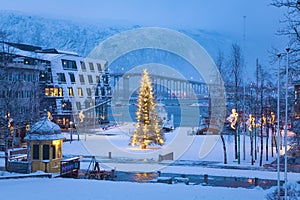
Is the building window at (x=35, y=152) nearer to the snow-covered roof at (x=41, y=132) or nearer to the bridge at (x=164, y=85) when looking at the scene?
the snow-covered roof at (x=41, y=132)

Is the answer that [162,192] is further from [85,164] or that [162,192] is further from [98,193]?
[85,164]

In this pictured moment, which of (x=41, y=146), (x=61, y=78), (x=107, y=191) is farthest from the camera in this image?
(x=61, y=78)

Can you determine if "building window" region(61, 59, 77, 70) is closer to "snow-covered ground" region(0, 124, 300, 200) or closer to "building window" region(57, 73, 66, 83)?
"building window" region(57, 73, 66, 83)

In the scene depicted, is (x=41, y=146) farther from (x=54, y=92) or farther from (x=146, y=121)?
(x=54, y=92)

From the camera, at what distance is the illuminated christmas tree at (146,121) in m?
36.3

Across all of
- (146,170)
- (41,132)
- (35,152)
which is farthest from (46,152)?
(146,170)

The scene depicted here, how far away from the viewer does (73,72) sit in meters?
67.5

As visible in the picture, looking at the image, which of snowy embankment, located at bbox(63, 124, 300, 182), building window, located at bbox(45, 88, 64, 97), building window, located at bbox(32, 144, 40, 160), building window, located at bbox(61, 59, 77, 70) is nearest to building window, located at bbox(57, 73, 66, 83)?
building window, located at bbox(45, 88, 64, 97)

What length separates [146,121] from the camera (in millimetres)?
36250

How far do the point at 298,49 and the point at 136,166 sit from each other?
16428 mm

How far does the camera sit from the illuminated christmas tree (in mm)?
36312

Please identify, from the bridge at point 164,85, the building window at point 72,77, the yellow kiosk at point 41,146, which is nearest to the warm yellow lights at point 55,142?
the yellow kiosk at point 41,146

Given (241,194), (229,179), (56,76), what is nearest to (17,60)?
(56,76)

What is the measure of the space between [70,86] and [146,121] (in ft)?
108
